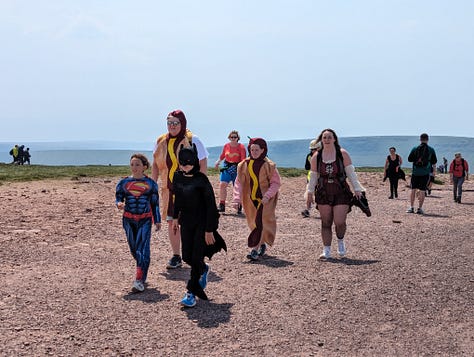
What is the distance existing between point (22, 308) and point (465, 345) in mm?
4560

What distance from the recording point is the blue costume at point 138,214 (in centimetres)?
742

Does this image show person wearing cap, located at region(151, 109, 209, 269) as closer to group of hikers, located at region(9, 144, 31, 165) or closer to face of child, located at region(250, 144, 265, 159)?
face of child, located at region(250, 144, 265, 159)

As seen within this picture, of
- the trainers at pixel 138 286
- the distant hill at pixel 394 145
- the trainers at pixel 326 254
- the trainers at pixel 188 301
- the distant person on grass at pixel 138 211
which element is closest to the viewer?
the trainers at pixel 188 301

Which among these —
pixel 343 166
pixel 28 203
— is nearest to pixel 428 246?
pixel 343 166

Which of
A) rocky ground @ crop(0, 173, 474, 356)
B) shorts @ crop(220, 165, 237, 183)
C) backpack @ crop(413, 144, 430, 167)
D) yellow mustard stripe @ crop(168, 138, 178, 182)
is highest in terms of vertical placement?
backpack @ crop(413, 144, 430, 167)

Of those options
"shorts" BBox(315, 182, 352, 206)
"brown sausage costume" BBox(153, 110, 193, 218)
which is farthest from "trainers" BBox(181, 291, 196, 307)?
"shorts" BBox(315, 182, 352, 206)

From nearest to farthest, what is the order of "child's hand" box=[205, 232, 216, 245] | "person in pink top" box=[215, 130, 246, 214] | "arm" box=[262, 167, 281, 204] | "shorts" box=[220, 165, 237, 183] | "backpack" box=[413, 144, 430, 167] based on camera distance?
"child's hand" box=[205, 232, 216, 245] < "arm" box=[262, 167, 281, 204] < "person in pink top" box=[215, 130, 246, 214] < "shorts" box=[220, 165, 237, 183] < "backpack" box=[413, 144, 430, 167]

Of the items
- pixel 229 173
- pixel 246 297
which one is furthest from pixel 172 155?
pixel 229 173

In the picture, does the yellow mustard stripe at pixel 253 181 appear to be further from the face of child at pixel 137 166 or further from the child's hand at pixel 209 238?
the child's hand at pixel 209 238

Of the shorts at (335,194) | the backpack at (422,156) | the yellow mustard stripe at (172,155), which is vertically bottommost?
the shorts at (335,194)

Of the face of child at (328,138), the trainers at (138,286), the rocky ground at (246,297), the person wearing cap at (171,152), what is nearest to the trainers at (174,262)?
the person wearing cap at (171,152)

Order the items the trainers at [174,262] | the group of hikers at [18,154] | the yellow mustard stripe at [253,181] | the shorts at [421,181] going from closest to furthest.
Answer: the trainers at [174,262]
the yellow mustard stripe at [253,181]
the shorts at [421,181]
the group of hikers at [18,154]

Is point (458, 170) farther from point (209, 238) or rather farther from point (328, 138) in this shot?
point (209, 238)

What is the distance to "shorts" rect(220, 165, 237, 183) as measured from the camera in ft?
50.5
